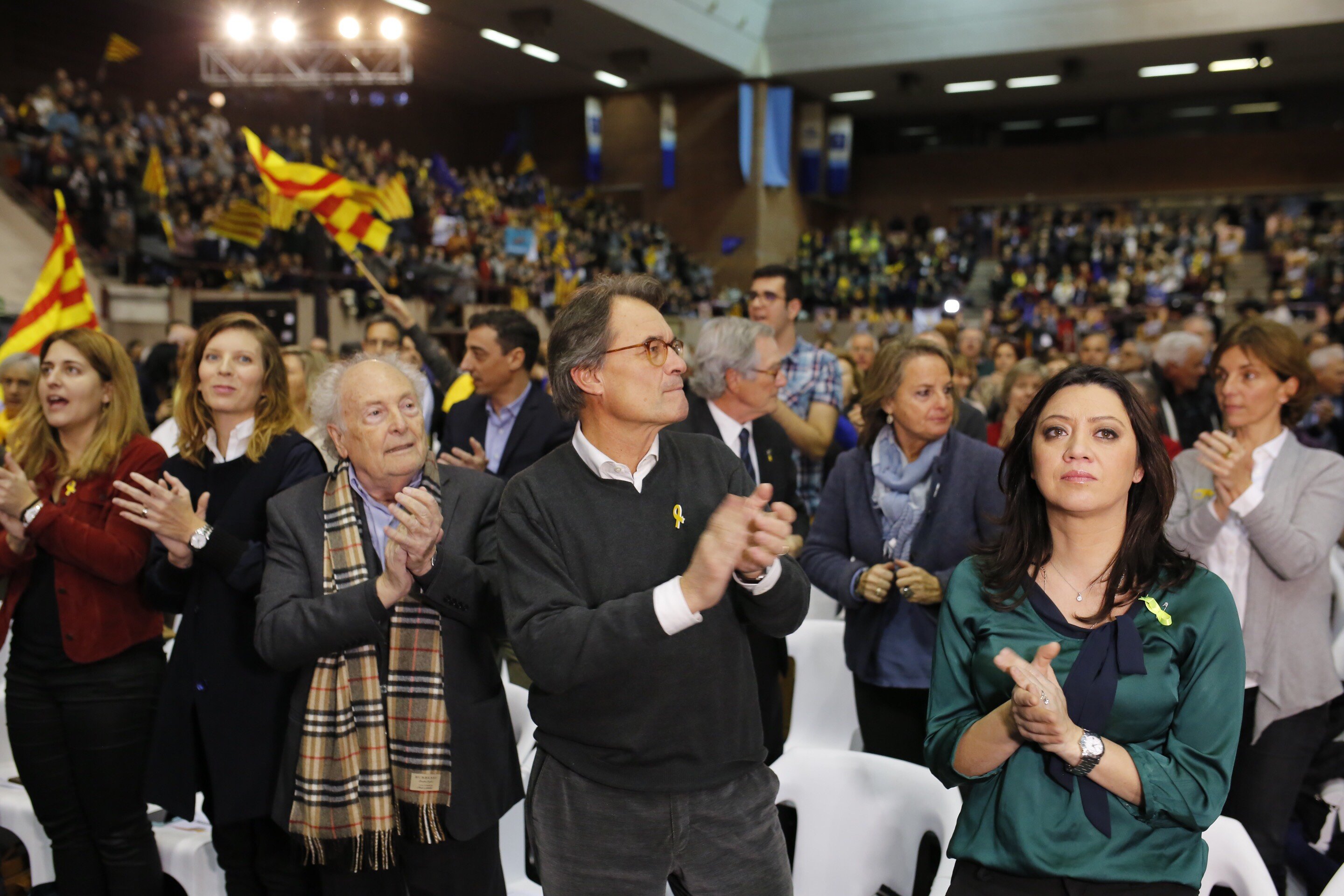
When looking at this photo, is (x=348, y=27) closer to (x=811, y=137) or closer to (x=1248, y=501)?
(x=811, y=137)

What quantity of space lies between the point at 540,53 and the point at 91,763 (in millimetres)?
16968

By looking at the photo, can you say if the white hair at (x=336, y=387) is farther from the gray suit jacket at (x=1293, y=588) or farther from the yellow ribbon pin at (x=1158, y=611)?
the gray suit jacket at (x=1293, y=588)

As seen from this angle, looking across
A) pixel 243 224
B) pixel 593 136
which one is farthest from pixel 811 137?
pixel 243 224

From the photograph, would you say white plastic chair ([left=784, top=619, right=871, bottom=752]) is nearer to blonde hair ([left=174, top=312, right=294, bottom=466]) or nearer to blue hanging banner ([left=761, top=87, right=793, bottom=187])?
blonde hair ([left=174, top=312, right=294, bottom=466])

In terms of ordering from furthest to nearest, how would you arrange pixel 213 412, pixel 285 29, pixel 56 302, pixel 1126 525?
pixel 285 29
pixel 56 302
pixel 213 412
pixel 1126 525

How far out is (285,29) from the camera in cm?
1088

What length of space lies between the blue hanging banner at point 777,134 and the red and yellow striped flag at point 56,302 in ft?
53.2

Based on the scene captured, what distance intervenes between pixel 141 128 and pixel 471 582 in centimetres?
1290

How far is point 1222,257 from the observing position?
17.8 m

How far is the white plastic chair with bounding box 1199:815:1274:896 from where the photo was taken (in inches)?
83.2

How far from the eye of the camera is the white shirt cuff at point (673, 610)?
159cm

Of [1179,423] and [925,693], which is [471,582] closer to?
[925,693]

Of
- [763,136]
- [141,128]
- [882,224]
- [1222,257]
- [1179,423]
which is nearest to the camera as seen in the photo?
[1179,423]

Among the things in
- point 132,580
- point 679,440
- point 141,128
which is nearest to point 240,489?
point 132,580
